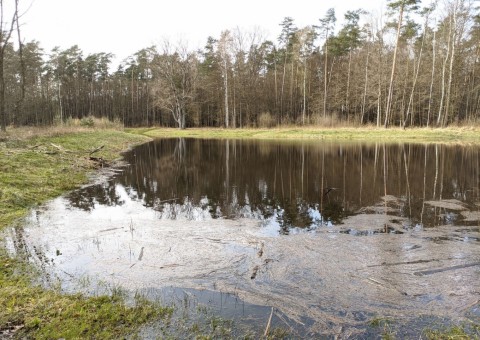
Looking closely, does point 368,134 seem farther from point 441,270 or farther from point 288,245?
point 441,270

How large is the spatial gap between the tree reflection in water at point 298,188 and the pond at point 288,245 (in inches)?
2.8

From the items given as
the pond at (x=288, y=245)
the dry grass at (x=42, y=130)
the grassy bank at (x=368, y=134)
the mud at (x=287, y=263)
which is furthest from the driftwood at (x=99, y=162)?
the grassy bank at (x=368, y=134)

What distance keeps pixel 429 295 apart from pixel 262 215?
4659mm

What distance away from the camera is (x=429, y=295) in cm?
465

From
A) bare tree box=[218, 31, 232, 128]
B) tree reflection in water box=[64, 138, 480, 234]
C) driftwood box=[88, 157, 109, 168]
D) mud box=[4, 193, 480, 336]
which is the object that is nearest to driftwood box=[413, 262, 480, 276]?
mud box=[4, 193, 480, 336]

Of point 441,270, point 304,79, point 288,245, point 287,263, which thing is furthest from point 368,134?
point 287,263

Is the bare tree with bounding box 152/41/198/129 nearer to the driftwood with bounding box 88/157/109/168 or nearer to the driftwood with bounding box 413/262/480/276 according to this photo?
the driftwood with bounding box 88/157/109/168

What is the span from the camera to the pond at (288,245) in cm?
447

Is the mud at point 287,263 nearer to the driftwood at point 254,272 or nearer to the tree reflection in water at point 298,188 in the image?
the driftwood at point 254,272

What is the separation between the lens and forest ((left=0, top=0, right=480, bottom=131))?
1462 inches

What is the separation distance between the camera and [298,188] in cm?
1205

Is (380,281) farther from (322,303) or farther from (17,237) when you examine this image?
(17,237)

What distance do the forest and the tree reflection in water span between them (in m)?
18.6

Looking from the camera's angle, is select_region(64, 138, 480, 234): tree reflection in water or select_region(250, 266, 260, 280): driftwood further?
select_region(64, 138, 480, 234): tree reflection in water
